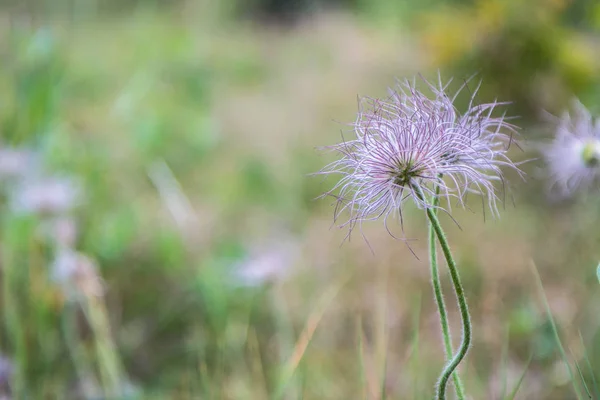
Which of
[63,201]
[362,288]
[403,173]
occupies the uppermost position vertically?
[403,173]

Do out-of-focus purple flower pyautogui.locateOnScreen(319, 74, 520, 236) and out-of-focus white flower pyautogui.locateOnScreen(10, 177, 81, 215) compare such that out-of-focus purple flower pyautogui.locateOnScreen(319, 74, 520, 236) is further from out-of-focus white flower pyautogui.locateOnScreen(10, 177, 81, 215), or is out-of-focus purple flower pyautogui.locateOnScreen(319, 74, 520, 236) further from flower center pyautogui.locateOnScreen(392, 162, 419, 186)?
out-of-focus white flower pyautogui.locateOnScreen(10, 177, 81, 215)

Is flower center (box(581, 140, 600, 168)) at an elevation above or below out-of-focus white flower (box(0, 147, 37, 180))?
above

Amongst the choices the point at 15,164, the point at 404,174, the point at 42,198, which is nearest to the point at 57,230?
the point at 42,198

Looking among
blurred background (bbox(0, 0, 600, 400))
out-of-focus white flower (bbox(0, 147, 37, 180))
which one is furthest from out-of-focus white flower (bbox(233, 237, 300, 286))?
out-of-focus white flower (bbox(0, 147, 37, 180))

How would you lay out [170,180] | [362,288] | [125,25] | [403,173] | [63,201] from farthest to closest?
[125,25], [170,180], [362,288], [63,201], [403,173]

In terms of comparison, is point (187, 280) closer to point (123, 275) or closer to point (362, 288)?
point (123, 275)

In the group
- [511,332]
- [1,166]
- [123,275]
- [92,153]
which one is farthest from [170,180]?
[511,332]

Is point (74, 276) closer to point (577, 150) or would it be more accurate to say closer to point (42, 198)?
point (42, 198)
